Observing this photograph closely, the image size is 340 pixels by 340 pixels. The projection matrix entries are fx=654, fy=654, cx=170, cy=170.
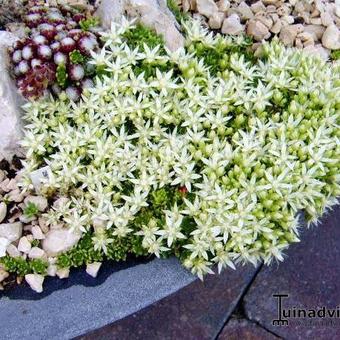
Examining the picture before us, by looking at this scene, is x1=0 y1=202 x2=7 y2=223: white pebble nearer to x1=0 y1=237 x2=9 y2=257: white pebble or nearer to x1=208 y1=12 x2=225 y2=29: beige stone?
x1=0 y1=237 x2=9 y2=257: white pebble

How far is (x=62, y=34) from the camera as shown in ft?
6.50

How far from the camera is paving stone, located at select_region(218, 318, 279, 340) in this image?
2.33m

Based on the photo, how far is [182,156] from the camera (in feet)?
5.92

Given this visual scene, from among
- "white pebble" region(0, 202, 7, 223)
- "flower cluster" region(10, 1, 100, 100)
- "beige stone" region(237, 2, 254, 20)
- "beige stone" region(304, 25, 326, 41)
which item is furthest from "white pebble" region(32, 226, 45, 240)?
"beige stone" region(304, 25, 326, 41)

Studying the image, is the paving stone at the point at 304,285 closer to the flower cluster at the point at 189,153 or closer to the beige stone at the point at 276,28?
the flower cluster at the point at 189,153

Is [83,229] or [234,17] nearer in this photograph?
[83,229]

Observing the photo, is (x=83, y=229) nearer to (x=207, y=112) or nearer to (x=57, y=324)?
(x=57, y=324)

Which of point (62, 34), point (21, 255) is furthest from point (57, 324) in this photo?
point (62, 34)

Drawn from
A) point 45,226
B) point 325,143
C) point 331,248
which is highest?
point 325,143

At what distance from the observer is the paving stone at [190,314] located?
229 centimetres

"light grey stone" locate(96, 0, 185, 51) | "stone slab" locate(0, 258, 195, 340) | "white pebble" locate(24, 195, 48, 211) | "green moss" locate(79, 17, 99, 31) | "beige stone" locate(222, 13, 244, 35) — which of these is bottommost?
"stone slab" locate(0, 258, 195, 340)

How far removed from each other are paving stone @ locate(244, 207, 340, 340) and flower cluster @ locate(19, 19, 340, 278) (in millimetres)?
516

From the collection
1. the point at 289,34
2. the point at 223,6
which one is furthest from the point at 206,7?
the point at 289,34

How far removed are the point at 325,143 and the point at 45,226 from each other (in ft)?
2.78
